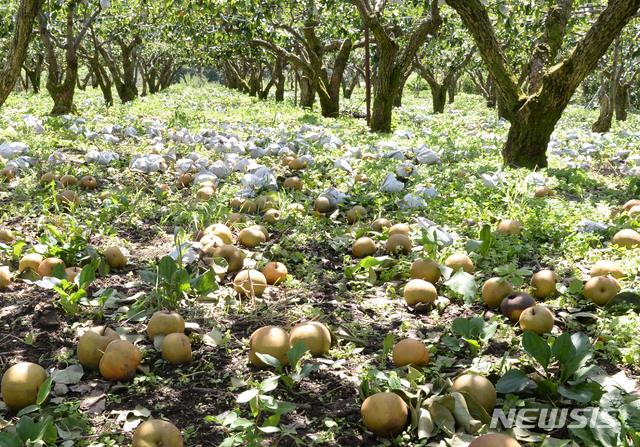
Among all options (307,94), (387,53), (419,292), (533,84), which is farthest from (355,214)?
(307,94)

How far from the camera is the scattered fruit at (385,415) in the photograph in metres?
1.94

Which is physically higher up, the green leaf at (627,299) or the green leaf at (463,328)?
the green leaf at (627,299)

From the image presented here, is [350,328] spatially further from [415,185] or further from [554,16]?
[554,16]

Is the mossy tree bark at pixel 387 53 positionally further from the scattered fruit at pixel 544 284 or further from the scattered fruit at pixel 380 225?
the scattered fruit at pixel 544 284

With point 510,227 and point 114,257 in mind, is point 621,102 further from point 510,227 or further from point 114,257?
point 114,257

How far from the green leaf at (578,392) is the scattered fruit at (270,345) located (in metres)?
1.21

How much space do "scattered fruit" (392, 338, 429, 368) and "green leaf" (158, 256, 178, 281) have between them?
1377 millimetres

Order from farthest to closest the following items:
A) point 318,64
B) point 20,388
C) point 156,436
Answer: point 318,64 → point 20,388 → point 156,436

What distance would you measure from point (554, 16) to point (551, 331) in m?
6.22

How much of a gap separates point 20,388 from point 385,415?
1.51 metres

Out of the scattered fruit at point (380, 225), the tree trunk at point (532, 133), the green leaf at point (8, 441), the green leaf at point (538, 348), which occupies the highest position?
the tree trunk at point (532, 133)

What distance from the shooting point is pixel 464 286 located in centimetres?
289

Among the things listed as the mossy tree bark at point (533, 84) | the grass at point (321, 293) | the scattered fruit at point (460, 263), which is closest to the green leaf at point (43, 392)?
the grass at point (321, 293)

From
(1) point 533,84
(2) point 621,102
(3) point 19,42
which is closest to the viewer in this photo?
(3) point 19,42
